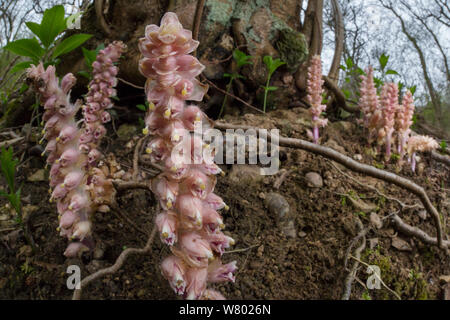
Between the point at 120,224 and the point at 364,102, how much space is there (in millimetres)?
1847

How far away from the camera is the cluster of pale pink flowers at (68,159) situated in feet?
3.50

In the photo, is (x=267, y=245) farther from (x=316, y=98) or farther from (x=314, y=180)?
(x=316, y=98)

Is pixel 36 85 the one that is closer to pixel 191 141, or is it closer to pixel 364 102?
pixel 191 141

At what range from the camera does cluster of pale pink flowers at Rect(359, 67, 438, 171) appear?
80.1 inches

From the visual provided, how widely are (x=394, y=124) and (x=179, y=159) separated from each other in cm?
191

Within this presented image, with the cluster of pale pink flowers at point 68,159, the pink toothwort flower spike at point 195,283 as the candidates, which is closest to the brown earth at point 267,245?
the cluster of pale pink flowers at point 68,159

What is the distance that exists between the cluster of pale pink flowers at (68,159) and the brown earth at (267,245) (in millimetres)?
144

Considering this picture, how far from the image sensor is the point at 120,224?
4.39 ft

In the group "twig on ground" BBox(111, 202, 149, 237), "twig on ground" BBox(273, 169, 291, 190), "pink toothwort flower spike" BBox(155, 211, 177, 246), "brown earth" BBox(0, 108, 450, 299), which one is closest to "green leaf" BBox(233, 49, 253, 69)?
"brown earth" BBox(0, 108, 450, 299)

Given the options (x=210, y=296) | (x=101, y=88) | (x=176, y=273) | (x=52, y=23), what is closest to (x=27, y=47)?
(x=52, y=23)

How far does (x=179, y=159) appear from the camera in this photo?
0.79 metres

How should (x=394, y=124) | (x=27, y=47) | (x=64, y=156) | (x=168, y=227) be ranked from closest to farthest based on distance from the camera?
(x=168, y=227) < (x=64, y=156) < (x=27, y=47) < (x=394, y=124)

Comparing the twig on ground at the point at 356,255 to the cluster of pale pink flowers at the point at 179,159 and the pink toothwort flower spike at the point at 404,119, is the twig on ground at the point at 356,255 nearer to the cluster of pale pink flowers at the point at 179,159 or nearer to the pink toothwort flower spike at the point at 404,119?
the cluster of pale pink flowers at the point at 179,159
